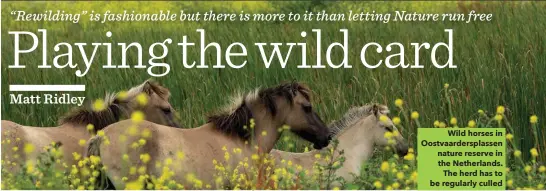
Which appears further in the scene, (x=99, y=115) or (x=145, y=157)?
(x=99, y=115)

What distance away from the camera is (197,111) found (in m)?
13.9

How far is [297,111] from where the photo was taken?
1189 centimetres

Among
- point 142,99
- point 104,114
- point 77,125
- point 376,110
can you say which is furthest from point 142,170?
point 376,110

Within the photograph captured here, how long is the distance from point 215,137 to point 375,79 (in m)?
3.25

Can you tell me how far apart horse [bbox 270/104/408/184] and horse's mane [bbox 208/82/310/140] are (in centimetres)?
57

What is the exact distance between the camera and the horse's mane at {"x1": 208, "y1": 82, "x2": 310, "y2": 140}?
11.5 meters

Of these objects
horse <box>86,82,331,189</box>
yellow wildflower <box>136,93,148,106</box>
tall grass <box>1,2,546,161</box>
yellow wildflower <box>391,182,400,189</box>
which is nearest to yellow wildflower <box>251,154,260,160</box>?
horse <box>86,82,331,189</box>

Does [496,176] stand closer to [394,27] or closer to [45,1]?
[394,27]

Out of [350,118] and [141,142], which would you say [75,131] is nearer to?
[141,142]

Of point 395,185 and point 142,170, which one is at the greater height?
point 142,170

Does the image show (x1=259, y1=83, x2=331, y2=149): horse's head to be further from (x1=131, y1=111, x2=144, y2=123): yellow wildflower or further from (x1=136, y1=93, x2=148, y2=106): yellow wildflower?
(x1=131, y1=111, x2=144, y2=123): yellow wildflower

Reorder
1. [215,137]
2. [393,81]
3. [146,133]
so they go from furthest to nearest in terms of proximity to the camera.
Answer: [393,81], [215,137], [146,133]

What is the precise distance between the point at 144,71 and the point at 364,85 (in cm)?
248

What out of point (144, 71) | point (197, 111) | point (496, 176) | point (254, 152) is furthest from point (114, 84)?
point (496, 176)
